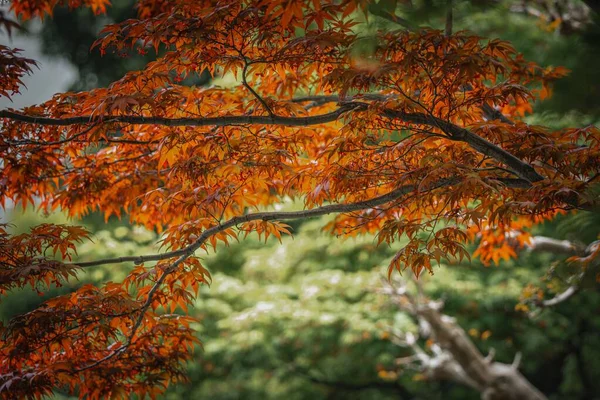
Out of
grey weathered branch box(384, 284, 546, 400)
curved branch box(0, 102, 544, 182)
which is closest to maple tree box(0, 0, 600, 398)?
curved branch box(0, 102, 544, 182)

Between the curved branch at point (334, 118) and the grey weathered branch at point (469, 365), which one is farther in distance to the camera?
the grey weathered branch at point (469, 365)

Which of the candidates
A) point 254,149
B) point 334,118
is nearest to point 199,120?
point 254,149

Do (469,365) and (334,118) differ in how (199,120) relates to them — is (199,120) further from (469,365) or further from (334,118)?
(469,365)

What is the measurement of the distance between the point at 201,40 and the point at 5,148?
119 cm

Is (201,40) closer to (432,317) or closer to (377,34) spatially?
(377,34)

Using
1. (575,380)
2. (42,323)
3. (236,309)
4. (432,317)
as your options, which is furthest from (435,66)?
(575,380)

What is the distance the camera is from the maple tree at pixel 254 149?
2.07 m

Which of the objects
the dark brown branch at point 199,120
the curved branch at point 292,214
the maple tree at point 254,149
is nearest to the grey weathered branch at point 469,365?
the maple tree at point 254,149

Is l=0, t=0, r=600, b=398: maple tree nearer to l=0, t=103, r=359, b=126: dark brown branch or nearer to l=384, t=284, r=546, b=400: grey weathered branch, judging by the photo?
l=0, t=103, r=359, b=126: dark brown branch

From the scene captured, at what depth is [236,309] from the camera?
271 inches

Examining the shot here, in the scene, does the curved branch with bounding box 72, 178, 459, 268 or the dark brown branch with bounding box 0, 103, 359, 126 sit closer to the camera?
the dark brown branch with bounding box 0, 103, 359, 126

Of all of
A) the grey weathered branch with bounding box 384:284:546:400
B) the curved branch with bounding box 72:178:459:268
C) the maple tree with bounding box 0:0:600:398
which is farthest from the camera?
the grey weathered branch with bounding box 384:284:546:400

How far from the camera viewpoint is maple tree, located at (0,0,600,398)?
2.07 metres

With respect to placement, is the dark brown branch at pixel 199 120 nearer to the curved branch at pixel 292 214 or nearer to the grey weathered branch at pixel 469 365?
the curved branch at pixel 292 214
